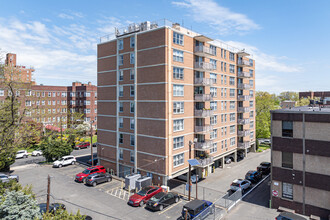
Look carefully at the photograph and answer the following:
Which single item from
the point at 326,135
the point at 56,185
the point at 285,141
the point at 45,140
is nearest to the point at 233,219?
the point at 285,141

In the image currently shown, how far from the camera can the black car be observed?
76.6ft

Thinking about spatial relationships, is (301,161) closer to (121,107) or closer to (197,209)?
(197,209)

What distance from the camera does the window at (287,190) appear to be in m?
23.2

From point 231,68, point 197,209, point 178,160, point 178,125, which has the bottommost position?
point 197,209

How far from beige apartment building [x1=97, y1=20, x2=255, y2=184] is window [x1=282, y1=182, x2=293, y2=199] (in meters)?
11.3

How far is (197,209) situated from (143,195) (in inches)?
283

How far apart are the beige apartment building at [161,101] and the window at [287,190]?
446 inches

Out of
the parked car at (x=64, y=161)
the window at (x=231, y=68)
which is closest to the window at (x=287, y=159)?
the window at (x=231, y=68)

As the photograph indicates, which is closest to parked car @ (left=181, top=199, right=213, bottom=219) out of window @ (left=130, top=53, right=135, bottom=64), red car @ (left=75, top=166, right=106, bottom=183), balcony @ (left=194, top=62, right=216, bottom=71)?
red car @ (left=75, top=166, right=106, bottom=183)

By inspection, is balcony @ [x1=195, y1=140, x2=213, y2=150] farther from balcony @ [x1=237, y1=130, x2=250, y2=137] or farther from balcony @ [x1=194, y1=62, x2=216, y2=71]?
balcony @ [x1=237, y1=130, x2=250, y2=137]

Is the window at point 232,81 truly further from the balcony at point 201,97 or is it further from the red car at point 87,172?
the red car at point 87,172

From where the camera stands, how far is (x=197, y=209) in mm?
21047

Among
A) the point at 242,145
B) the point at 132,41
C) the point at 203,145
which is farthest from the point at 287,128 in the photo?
the point at 132,41

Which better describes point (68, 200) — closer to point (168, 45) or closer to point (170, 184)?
point (170, 184)
